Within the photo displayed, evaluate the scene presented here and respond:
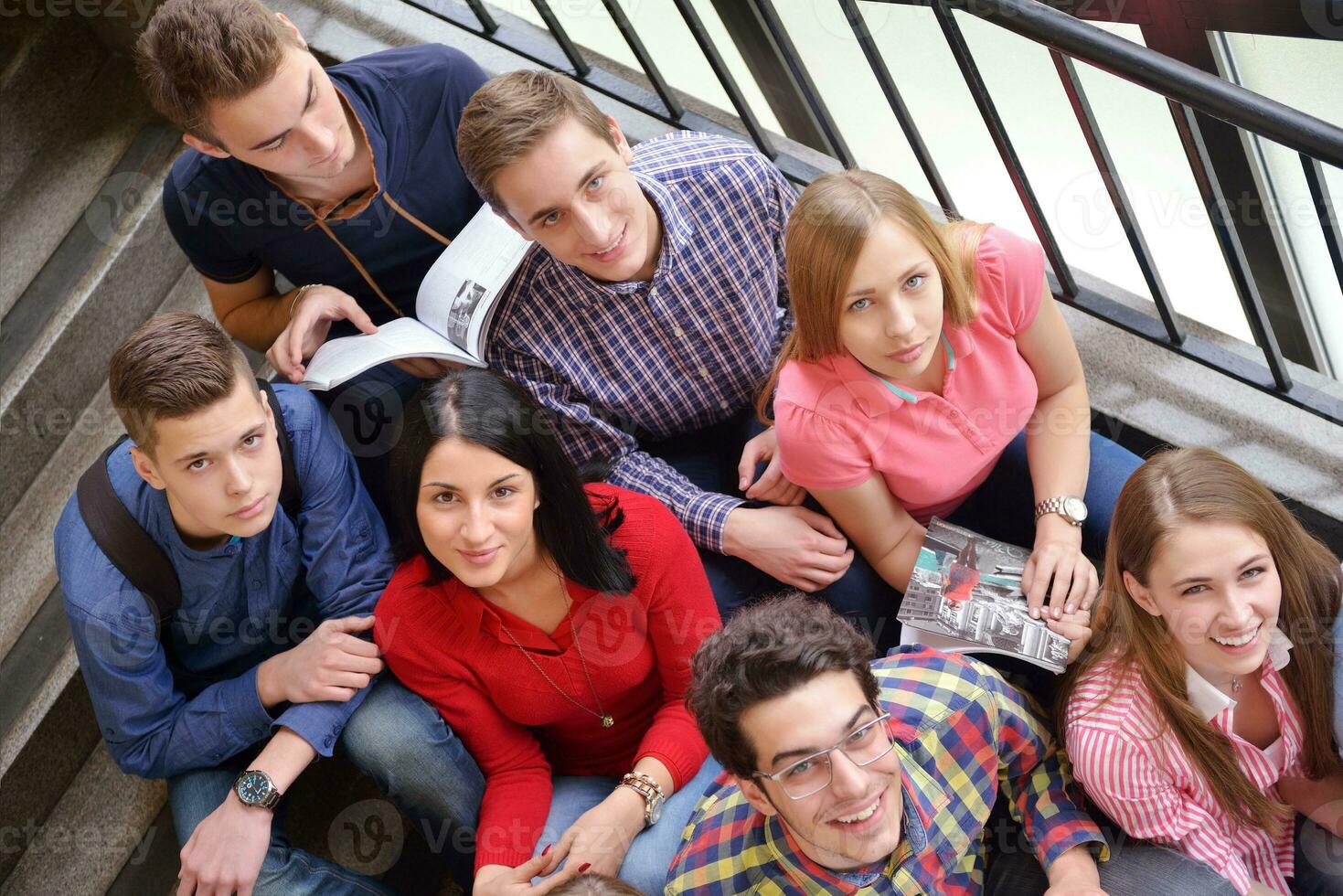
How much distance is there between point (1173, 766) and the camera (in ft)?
5.23

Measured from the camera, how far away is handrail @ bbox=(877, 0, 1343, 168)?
152 centimetres

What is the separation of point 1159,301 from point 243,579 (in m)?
1.61

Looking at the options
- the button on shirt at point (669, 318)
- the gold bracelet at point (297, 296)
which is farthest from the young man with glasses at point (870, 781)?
the gold bracelet at point (297, 296)

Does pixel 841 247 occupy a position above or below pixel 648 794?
above

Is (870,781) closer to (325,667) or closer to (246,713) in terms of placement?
(325,667)

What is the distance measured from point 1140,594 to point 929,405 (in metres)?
0.41

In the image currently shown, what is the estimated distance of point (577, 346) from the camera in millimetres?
2020

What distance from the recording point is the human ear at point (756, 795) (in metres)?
1.46

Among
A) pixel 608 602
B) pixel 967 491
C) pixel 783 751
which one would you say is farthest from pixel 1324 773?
pixel 608 602

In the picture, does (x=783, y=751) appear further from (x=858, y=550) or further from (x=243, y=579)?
(x=243, y=579)

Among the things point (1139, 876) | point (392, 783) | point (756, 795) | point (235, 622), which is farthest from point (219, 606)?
point (1139, 876)

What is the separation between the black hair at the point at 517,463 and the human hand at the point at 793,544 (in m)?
0.22

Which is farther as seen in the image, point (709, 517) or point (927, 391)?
point (709, 517)

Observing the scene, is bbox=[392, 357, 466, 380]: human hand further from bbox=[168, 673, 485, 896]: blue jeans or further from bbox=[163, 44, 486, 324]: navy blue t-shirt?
bbox=[168, 673, 485, 896]: blue jeans
